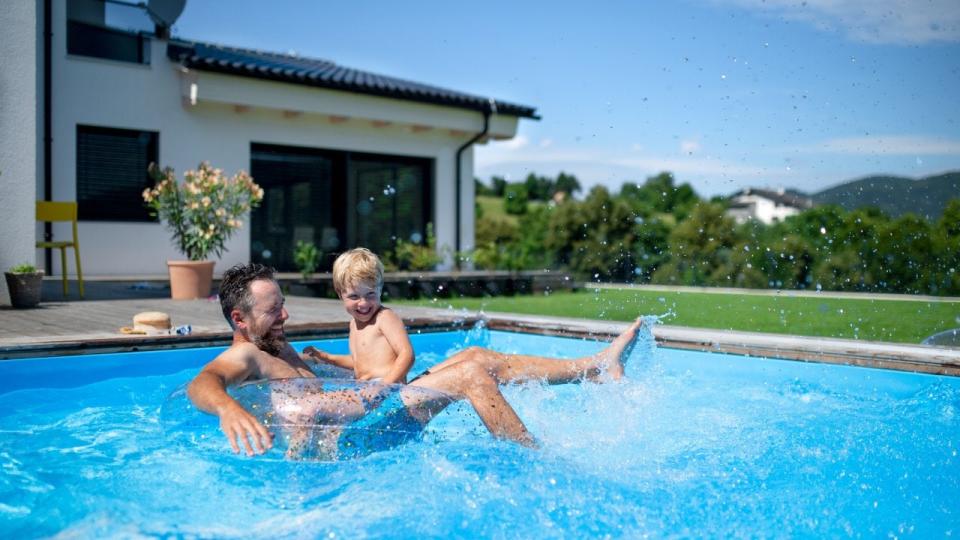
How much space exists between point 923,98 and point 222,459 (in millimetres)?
7994

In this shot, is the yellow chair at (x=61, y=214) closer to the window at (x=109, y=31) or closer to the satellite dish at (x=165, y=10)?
the window at (x=109, y=31)

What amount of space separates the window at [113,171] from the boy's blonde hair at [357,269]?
29.0 ft

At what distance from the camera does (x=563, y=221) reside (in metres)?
33.7

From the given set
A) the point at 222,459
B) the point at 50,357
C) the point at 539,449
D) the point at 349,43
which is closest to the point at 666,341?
the point at 539,449

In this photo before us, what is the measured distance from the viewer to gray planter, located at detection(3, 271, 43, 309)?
23.7ft

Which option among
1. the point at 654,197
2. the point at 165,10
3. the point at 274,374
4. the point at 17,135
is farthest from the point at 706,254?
the point at 274,374

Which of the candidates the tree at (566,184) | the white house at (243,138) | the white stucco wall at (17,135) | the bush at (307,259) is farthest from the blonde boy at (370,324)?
the tree at (566,184)

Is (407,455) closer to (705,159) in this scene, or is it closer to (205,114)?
(705,159)

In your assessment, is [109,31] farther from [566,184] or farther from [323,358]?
[566,184]

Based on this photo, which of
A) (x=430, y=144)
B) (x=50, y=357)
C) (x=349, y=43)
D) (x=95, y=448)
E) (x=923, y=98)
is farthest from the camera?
(x=349, y=43)

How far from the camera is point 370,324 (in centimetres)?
371

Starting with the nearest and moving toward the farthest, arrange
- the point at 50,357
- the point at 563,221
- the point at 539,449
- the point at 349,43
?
the point at 539,449, the point at 50,357, the point at 349,43, the point at 563,221

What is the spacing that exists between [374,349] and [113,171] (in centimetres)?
905

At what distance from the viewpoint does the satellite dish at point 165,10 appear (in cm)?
1130
